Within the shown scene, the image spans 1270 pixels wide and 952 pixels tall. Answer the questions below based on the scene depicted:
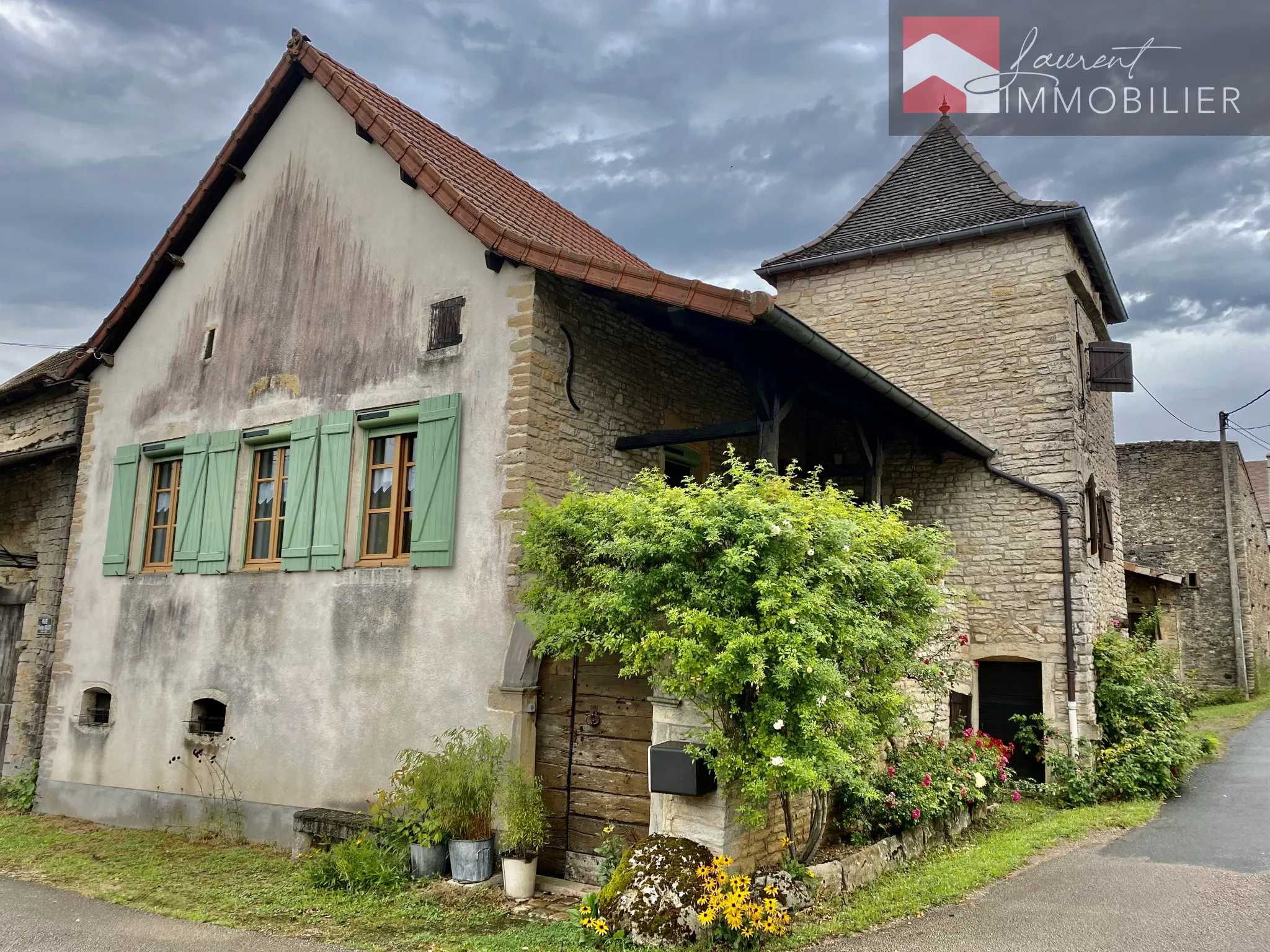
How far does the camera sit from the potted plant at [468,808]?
6.57 m

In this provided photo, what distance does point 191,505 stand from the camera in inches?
379

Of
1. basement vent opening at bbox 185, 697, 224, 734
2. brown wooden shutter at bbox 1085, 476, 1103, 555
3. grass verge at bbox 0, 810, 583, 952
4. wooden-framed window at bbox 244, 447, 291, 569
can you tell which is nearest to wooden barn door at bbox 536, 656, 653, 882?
grass verge at bbox 0, 810, 583, 952

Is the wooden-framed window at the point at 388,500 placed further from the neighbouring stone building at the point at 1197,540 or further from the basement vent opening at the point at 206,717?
the neighbouring stone building at the point at 1197,540

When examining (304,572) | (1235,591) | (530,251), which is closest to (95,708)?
(304,572)

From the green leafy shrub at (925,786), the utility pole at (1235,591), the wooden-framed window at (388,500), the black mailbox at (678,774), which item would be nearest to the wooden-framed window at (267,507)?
the wooden-framed window at (388,500)

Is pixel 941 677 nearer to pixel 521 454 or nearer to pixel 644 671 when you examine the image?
pixel 644 671

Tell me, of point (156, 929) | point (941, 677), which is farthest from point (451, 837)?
point (941, 677)

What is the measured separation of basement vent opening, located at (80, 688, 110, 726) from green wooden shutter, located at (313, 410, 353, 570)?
3.46m

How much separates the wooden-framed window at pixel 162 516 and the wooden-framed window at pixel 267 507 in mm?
1121

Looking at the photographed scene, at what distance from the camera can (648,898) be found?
5.29 metres

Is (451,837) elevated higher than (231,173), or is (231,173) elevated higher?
(231,173)

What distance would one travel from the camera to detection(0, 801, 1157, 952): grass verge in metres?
5.61

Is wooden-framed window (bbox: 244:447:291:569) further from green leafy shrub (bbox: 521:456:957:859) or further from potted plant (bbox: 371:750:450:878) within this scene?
green leafy shrub (bbox: 521:456:957:859)

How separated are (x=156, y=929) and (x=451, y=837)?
1878 mm
